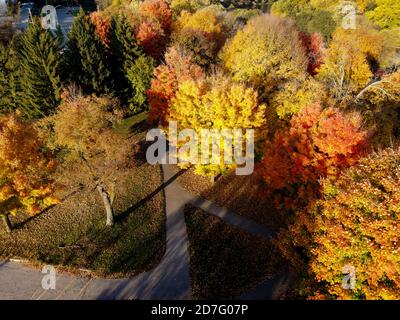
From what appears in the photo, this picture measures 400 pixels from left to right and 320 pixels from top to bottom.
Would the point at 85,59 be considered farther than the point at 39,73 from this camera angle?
Yes

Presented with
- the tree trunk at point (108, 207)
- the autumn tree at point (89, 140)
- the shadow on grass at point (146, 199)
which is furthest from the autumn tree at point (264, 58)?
the tree trunk at point (108, 207)

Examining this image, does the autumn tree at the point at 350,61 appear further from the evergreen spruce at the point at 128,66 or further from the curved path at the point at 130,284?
the evergreen spruce at the point at 128,66

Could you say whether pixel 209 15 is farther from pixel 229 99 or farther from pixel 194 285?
pixel 194 285

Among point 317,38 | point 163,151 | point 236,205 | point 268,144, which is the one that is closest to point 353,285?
point 268,144

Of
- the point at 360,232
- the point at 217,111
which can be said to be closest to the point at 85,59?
the point at 217,111

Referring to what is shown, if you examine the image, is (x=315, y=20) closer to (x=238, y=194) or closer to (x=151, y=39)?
(x=151, y=39)

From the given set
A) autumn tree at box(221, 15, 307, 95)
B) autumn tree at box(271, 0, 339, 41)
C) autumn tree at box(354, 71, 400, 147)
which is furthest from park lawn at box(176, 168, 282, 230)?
autumn tree at box(271, 0, 339, 41)

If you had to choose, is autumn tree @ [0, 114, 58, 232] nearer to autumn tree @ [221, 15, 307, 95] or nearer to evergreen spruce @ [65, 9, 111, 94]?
evergreen spruce @ [65, 9, 111, 94]

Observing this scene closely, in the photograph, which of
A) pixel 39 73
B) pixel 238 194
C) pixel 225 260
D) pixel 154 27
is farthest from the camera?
pixel 154 27
